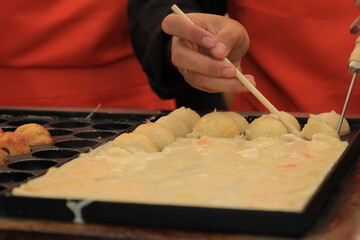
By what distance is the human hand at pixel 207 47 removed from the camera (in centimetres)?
204

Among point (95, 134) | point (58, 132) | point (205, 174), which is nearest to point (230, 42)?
point (95, 134)

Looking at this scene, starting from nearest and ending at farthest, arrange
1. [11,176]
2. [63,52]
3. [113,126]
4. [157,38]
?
[11,176], [113,126], [157,38], [63,52]

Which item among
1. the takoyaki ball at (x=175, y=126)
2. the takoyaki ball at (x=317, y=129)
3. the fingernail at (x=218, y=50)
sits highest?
the fingernail at (x=218, y=50)

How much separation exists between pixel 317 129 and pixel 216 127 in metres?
0.29

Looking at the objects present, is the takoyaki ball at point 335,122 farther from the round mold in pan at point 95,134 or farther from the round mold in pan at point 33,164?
the round mold in pan at point 33,164

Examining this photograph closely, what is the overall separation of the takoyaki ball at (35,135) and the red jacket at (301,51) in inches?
44.6

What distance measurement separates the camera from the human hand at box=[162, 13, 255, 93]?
6.69 feet

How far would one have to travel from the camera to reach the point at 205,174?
1.55 m

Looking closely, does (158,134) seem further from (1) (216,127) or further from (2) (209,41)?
(2) (209,41)

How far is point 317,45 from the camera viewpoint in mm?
Answer: 2705

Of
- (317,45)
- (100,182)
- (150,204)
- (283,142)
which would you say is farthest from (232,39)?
(150,204)

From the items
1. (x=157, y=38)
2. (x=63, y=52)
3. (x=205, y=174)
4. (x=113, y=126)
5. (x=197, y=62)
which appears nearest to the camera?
(x=205, y=174)

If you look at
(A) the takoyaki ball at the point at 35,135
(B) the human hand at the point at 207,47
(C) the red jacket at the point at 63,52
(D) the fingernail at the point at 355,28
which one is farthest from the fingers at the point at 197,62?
(C) the red jacket at the point at 63,52

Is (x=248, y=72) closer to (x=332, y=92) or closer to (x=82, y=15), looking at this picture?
(x=332, y=92)
